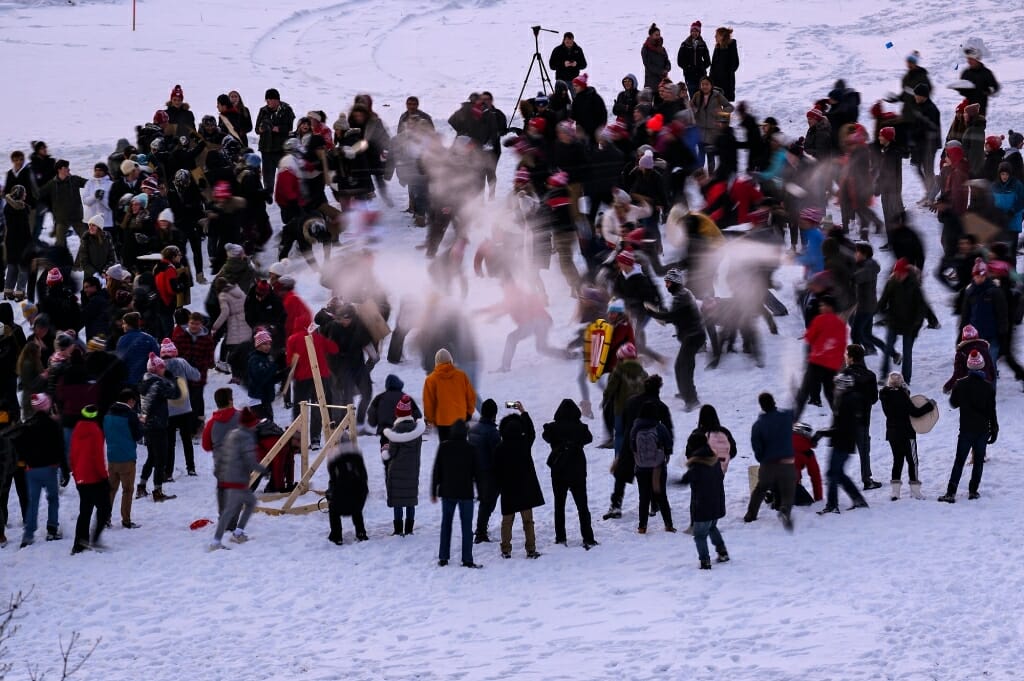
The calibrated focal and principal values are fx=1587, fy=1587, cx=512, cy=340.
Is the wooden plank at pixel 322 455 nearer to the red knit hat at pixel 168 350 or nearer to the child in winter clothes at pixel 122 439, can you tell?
the child in winter clothes at pixel 122 439

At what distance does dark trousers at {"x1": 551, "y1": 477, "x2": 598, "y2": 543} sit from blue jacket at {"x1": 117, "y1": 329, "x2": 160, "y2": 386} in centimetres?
475

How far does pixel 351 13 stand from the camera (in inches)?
1549

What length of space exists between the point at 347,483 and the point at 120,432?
217 centimetres

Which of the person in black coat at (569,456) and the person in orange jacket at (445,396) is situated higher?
the person in orange jacket at (445,396)

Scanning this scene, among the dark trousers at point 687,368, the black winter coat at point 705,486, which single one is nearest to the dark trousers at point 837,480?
the black winter coat at point 705,486

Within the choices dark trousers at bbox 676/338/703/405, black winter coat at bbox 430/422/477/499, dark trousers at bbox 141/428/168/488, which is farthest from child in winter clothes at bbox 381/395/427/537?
dark trousers at bbox 676/338/703/405

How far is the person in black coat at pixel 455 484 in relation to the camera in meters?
13.9

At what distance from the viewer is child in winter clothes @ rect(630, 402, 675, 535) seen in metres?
14.2

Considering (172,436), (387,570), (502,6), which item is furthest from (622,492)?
(502,6)

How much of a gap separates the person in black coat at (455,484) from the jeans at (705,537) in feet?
6.47

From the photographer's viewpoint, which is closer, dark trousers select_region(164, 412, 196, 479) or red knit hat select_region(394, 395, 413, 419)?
red knit hat select_region(394, 395, 413, 419)

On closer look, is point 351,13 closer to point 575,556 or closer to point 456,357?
point 456,357

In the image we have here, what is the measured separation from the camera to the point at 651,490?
47.5ft

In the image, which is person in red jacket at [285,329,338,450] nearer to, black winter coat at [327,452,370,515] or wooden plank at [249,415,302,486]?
wooden plank at [249,415,302,486]
